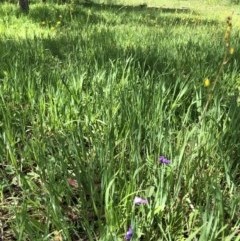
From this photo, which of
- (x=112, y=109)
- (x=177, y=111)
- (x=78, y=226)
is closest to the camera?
(x=78, y=226)

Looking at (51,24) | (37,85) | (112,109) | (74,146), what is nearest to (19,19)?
(51,24)

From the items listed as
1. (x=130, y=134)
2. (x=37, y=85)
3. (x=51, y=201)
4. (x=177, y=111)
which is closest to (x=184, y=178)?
Result: (x=130, y=134)

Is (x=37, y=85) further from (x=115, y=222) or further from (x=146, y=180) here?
(x=115, y=222)

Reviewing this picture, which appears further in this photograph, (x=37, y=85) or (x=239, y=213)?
(x=37, y=85)

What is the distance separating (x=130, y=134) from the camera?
157 cm

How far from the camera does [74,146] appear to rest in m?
1.41

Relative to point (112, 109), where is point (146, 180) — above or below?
below

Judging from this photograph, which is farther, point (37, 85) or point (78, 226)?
point (37, 85)

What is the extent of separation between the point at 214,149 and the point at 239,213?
350 millimetres

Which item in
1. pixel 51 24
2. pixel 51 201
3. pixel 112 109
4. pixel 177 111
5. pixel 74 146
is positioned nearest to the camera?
pixel 51 201

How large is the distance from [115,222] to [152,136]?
51 cm

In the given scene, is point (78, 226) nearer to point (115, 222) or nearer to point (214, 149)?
point (115, 222)

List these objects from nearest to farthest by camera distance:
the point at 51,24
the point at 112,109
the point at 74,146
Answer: the point at 74,146
the point at 112,109
the point at 51,24

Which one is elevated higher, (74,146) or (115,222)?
(74,146)
